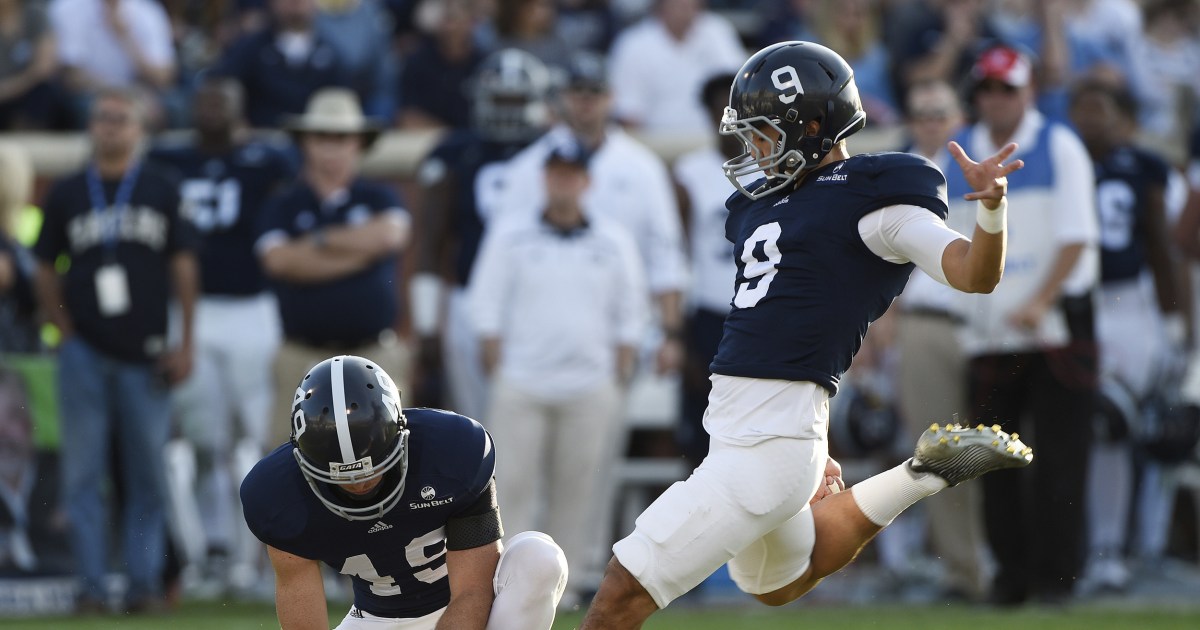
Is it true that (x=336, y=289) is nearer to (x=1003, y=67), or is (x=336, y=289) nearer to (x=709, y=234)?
(x=709, y=234)

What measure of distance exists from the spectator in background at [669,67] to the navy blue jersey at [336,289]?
216 cm

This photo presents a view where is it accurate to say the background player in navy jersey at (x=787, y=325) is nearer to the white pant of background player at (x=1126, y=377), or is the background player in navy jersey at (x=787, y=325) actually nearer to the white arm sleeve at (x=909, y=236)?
the white arm sleeve at (x=909, y=236)

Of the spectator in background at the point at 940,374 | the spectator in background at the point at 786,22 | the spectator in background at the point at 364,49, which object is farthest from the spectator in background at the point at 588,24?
the spectator in background at the point at 940,374

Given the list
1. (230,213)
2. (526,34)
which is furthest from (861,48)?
(230,213)

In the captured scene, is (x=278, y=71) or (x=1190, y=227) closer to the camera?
(x=1190, y=227)

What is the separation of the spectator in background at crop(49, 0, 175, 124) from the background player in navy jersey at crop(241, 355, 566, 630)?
19.8 feet

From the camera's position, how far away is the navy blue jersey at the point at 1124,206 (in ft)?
28.5

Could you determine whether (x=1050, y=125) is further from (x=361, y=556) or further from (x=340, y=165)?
(x=361, y=556)

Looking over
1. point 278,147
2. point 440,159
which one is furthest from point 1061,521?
point 278,147

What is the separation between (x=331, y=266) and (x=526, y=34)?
2.38m

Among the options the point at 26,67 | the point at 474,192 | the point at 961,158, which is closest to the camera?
the point at 961,158

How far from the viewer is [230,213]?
934 centimetres

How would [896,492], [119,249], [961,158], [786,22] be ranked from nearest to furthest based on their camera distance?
[961,158]
[896,492]
[119,249]
[786,22]

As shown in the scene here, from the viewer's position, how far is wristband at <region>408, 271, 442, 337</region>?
9.52m
